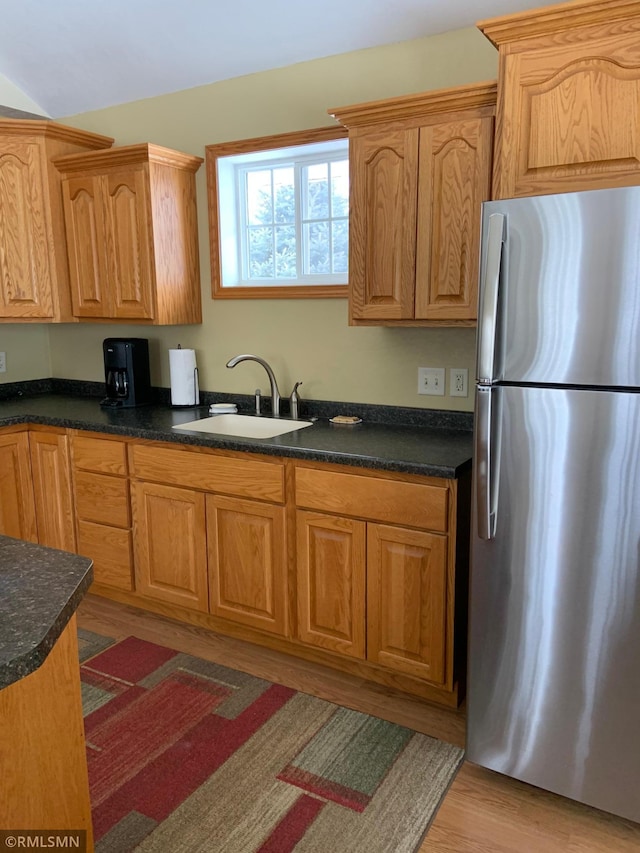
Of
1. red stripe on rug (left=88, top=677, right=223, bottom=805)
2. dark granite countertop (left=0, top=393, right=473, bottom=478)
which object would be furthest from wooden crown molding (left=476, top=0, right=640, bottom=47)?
red stripe on rug (left=88, top=677, right=223, bottom=805)

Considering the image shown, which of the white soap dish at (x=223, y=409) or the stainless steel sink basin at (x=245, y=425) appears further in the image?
the white soap dish at (x=223, y=409)

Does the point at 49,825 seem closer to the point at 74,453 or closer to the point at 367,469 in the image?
the point at 367,469

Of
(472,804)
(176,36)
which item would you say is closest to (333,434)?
(472,804)

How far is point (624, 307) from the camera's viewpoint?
1526mm

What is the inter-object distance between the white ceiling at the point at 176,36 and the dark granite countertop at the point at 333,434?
148 cm

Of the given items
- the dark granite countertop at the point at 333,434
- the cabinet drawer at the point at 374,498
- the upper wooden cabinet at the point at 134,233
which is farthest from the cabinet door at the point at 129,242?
the cabinet drawer at the point at 374,498

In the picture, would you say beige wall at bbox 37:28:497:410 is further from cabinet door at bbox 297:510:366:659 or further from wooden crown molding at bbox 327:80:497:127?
cabinet door at bbox 297:510:366:659

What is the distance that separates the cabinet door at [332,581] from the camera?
2.29m

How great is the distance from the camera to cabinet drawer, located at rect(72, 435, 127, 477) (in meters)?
2.84

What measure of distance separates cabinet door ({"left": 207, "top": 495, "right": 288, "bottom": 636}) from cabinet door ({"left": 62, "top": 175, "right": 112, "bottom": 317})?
1.32 metres

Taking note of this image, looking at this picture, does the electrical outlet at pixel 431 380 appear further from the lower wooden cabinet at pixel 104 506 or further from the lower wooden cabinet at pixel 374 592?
the lower wooden cabinet at pixel 104 506

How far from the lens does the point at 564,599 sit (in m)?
1.70

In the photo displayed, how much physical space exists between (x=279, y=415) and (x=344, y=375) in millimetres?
365

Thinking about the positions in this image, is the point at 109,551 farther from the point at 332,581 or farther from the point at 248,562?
the point at 332,581
